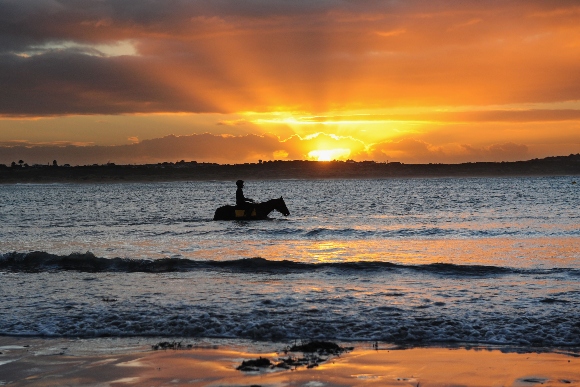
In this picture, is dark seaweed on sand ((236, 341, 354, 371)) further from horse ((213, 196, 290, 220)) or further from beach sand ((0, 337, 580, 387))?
horse ((213, 196, 290, 220))

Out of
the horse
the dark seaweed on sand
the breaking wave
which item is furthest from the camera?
the horse

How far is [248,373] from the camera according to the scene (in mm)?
7871

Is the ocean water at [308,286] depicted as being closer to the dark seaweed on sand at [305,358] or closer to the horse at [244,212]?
the dark seaweed on sand at [305,358]

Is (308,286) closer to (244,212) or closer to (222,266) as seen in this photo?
(222,266)

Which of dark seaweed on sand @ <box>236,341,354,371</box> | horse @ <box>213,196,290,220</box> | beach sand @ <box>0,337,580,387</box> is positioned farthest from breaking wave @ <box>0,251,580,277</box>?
horse @ <box>213,196,290,220</box>

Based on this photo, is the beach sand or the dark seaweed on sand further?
the dark seaweed on sand

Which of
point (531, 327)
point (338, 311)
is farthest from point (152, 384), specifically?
point (531, 327)

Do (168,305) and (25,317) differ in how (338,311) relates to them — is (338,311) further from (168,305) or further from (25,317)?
(25,317)

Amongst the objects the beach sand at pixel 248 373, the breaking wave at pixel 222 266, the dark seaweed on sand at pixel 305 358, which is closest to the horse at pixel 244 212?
the breaking wave at pixel 222 266

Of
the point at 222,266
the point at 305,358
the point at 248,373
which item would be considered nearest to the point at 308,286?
the point at 222,266

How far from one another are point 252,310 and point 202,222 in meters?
26.0

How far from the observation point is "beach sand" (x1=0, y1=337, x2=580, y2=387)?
24.9 feet

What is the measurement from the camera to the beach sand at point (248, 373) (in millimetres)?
7598

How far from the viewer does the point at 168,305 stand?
41.4 feet
